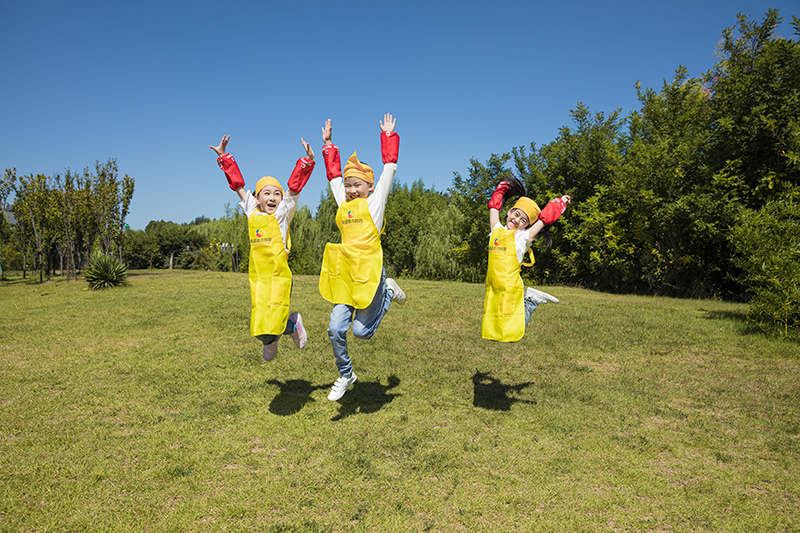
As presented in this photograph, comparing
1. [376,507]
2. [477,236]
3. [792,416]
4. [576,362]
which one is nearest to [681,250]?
[477,236]

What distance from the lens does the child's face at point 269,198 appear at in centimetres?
540

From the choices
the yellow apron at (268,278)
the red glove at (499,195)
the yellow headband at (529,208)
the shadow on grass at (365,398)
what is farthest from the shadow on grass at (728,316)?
the yellow apron at (268,278)

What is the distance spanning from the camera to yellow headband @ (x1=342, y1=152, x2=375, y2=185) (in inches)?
211

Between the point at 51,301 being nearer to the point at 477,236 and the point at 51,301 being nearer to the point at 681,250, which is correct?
the point at 477,236

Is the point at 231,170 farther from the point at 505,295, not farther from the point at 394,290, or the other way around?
the point at 505,295

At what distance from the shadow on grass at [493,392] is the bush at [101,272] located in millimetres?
16521

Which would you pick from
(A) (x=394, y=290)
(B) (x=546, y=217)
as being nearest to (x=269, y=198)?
(A) (x=394, y=290)

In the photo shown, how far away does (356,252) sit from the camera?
16.9 ft

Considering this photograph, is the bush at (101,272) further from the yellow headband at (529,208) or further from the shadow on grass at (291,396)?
the yellow headband at (529,208)

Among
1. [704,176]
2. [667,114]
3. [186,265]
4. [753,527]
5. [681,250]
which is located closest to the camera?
[753,527]

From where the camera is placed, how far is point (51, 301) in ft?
49.5

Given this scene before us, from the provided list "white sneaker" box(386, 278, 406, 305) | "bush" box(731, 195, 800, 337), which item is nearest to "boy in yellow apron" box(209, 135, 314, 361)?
"white sneaker" box(386, 278, 406, 305)

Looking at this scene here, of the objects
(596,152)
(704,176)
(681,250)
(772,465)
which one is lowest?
(772,465)

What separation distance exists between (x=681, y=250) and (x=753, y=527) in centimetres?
1880
